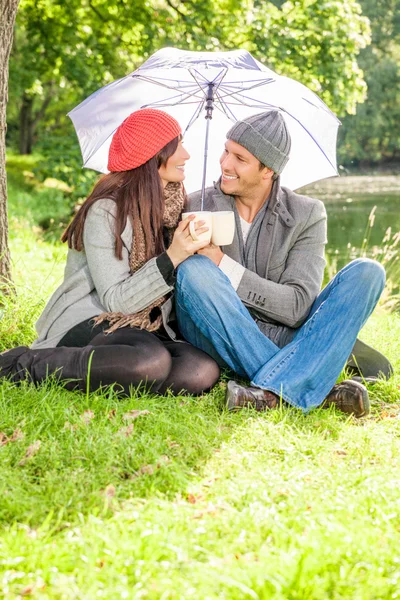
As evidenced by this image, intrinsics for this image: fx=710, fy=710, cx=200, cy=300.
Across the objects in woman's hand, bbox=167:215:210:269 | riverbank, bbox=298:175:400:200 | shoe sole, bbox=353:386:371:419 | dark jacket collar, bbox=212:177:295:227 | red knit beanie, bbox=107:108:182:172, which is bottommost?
riverbank, bbox=298:175:400:200

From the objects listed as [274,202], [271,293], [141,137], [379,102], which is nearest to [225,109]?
[274,202]

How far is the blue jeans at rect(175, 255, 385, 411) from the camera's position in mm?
3109

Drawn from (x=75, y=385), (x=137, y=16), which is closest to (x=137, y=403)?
(x=75, y=385)

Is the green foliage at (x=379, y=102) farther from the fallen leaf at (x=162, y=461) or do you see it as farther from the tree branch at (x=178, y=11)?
the fallen leaf at (x=162, y=461)

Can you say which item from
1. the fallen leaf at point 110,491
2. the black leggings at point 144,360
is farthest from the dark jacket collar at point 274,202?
the fallen leaf at point 110,491

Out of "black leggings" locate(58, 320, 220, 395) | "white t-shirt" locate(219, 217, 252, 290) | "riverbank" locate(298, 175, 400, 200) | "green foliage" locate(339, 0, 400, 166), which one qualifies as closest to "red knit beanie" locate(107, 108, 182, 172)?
"white t-shirt" locate(219, 217, 252, 290)

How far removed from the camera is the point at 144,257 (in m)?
3.23

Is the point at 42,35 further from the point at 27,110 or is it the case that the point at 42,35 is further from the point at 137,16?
the point at 27,110

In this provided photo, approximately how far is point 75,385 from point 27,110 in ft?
76.2

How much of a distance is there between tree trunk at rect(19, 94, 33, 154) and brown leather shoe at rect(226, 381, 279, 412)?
22202mm

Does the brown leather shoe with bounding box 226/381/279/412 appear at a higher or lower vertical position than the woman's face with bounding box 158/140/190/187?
lower

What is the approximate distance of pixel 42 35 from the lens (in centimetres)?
1147

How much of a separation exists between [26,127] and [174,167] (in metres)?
23.9

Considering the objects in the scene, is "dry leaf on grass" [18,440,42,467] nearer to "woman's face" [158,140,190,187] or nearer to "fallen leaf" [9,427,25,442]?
"fallen leaf" [9,427,25,442]
